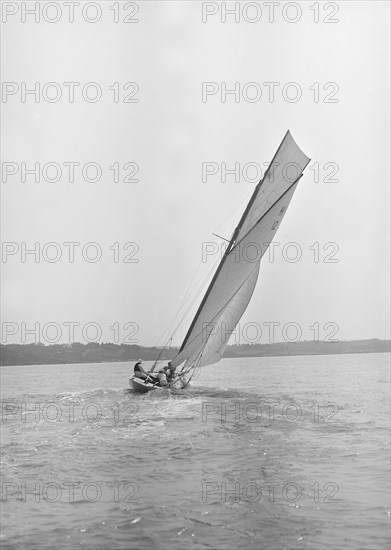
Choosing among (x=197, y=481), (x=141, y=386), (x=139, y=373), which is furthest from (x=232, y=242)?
(x=197, y=481)

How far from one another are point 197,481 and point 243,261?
19301mm

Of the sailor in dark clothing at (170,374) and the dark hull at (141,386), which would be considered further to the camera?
the sailor in dark clothing at (170,374)

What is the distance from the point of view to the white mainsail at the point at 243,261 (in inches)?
1281

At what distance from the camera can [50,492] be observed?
12977 mm

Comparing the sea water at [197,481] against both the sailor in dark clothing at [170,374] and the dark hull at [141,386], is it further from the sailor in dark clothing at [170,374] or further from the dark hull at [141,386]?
the sailor in dark clothing at [170,374]

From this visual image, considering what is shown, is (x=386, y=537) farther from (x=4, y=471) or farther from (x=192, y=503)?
(x=4, y=471)

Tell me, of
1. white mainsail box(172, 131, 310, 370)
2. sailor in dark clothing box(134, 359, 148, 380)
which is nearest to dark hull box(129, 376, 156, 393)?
sailor in dark clothing box(134, 359, 148, 380)

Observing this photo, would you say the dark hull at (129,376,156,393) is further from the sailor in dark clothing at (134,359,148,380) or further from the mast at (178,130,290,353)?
the mast at (178,130,290,353)

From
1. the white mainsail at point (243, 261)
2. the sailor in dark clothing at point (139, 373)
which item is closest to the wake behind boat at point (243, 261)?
the white mainsail at point (243, 261)

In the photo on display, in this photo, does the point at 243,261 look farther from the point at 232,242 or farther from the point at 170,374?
the point at 170,374

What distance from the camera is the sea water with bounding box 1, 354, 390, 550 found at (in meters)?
9.87

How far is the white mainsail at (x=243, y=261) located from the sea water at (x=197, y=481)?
25.8 feet

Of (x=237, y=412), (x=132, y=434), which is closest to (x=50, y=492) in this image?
(x=132, y=434)

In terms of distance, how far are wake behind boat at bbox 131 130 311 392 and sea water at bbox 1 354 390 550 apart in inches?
310
